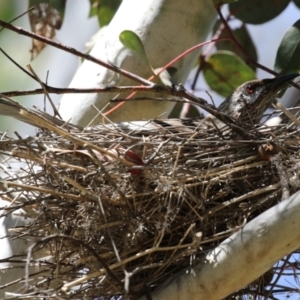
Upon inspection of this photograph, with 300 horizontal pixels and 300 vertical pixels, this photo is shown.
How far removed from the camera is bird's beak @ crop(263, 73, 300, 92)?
2.94 meters

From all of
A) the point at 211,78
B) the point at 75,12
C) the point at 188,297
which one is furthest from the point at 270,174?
the point at 75,12

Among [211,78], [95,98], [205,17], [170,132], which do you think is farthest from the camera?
[211,78]

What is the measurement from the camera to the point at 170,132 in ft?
8.46

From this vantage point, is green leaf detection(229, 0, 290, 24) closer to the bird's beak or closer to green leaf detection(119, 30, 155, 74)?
the bird's beak

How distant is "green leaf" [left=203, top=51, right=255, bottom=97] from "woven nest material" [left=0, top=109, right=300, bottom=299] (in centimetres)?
134

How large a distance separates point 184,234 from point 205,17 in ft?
4.40

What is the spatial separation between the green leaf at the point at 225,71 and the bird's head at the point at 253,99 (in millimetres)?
430

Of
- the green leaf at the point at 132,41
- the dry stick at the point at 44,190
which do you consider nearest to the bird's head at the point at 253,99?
the green leaf at the point at 132,41

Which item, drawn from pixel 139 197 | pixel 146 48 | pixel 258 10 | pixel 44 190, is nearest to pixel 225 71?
pixel 258 10

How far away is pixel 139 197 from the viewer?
224 centimetres

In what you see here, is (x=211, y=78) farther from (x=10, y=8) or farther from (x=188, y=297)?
(x=188, y=297)

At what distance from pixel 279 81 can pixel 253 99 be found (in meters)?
0.20

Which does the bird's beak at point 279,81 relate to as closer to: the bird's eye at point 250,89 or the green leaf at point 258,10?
the bird's eye at point 250,89

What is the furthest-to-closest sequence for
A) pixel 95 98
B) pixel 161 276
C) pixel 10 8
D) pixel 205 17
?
pixel 10 8 → pixel 205 17 → pixel 95 98 → pixel 161 276
